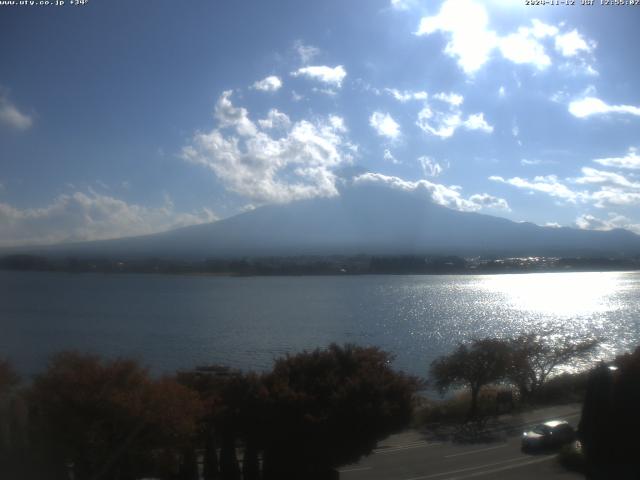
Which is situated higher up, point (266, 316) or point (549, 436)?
point (266, 316)

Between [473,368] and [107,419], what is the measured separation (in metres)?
11.1

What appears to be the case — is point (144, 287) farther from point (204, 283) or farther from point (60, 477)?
point (60, 477)

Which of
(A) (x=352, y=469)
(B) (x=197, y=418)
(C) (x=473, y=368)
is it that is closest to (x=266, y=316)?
(C) (x=473, y=368)

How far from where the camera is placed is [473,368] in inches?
629

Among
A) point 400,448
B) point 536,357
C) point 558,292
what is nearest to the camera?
point 400,448

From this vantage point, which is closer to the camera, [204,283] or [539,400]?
[539,400]

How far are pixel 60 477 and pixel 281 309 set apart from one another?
90.0 feet

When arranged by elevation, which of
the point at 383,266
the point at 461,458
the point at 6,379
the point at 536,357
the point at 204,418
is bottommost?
the point at 461,458

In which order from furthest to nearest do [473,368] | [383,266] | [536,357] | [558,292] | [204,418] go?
[383,266] → [558,292] → [536,357] → [473,368] → [204,418]

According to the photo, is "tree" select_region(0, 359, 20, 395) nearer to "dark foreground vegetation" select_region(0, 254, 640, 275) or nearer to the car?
the car

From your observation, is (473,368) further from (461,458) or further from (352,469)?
(352,469)

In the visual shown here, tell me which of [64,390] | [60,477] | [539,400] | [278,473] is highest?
[64,390]

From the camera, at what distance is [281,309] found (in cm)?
3356

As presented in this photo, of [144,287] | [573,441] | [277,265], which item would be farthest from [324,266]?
[573,441]
